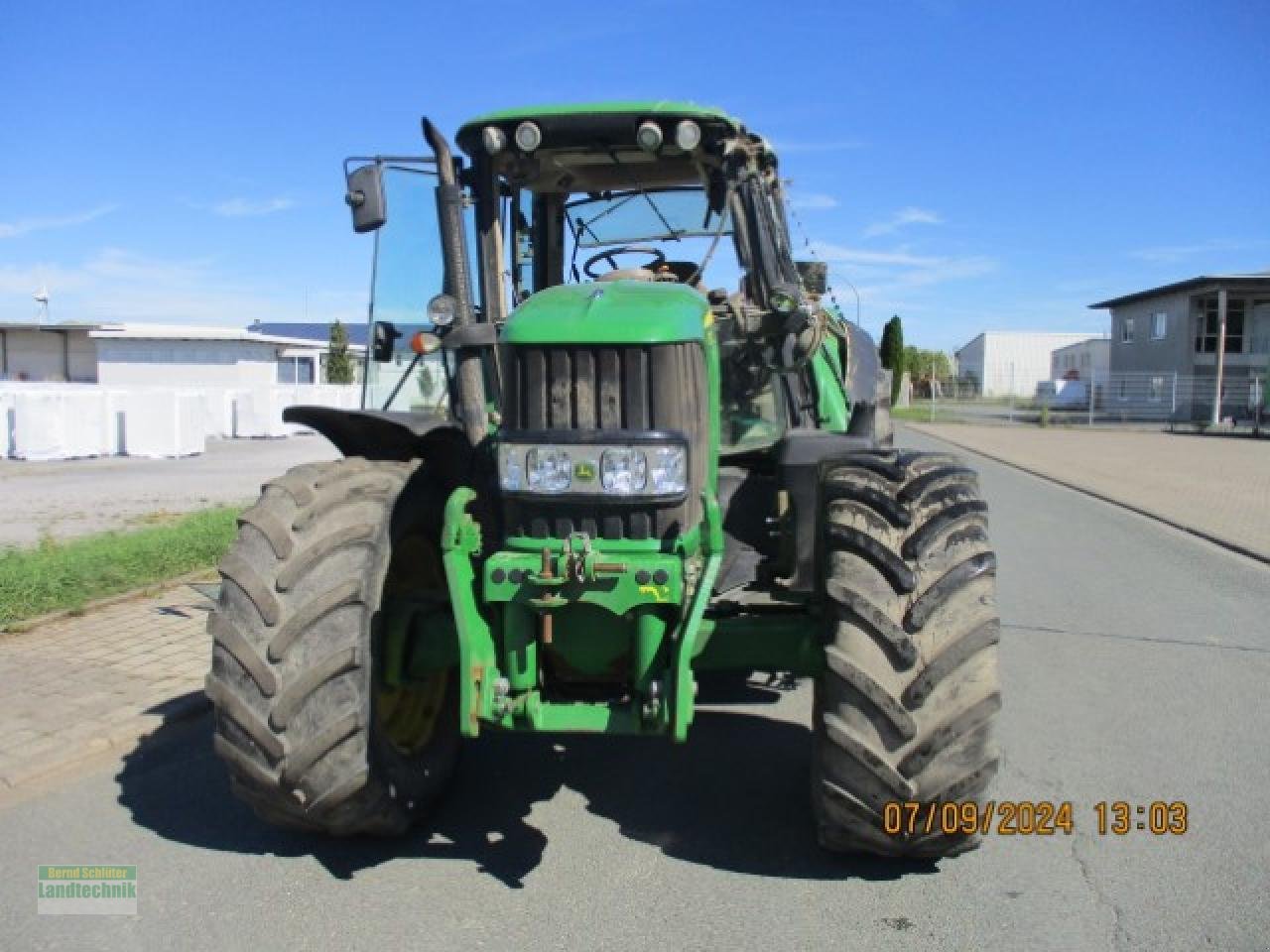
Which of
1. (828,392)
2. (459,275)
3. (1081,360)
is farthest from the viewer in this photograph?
(1081,360)

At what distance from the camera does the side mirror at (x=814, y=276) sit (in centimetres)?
604

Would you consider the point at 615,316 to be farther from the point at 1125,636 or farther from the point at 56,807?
the point at 1125,636

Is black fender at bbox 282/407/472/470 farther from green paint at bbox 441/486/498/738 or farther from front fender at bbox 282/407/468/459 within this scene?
green paint at bbox 441/486/498/738

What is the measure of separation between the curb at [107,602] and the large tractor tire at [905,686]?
548 centimetres

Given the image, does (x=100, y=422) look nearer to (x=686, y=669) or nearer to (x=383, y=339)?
(x=383, y=339)

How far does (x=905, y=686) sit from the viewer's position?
3.38 metres

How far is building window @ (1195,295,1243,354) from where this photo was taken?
43188 mm

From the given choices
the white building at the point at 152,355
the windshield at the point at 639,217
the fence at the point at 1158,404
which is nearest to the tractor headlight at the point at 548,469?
the windshield at the point at 639,217

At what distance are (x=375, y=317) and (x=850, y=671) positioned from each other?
119 inches

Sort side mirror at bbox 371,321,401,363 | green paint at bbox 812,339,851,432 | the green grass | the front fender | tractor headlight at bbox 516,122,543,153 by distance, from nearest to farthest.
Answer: the front fender → tractor headlight at bbox 516,122,543,153 → side mirror at bbox 371,321,401,363 → green paint at bbox 812,339,851,432 → the green grass

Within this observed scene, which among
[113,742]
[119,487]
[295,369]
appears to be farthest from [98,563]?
[295,369]

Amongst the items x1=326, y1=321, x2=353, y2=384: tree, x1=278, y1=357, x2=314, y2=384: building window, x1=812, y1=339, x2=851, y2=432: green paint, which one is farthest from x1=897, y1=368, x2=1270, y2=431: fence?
x1=812, y1=339, x2=851, y2=432: green paint

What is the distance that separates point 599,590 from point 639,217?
267 cm

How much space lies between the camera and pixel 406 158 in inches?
183
